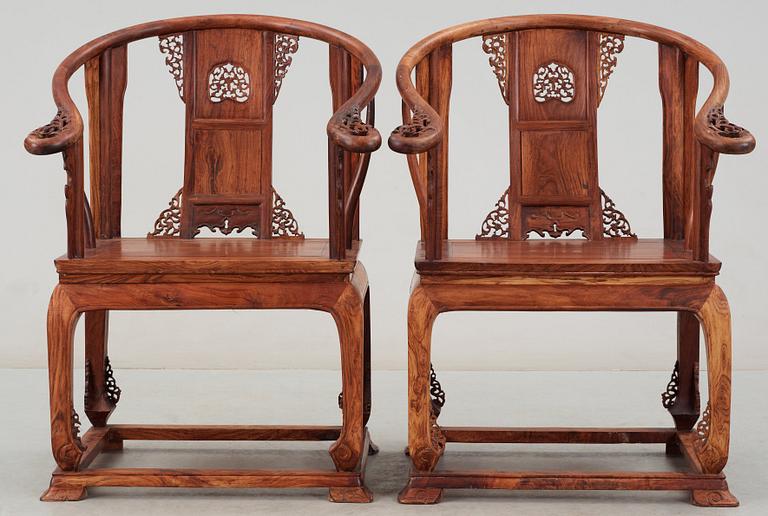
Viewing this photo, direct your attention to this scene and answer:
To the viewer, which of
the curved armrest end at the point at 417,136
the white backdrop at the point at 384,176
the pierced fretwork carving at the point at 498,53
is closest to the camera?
the curved armrest end at the point at 417,136

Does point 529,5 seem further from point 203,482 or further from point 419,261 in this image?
point 203,482

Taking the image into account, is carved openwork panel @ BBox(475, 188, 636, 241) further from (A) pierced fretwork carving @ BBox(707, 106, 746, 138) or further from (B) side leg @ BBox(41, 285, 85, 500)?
(B) side leg @ BBox(41, 285, 85, 500)

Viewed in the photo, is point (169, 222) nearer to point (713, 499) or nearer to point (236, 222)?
point (236, 222)

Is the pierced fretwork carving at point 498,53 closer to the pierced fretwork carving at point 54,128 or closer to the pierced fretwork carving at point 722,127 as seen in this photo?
the pierced fretwork carving at point 722,127

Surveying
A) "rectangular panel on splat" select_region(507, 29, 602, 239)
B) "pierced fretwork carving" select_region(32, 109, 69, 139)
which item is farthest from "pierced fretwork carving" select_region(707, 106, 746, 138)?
"pierced fretwork carving" select_region(32, 109, 69, 139)

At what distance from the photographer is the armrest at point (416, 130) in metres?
3.39

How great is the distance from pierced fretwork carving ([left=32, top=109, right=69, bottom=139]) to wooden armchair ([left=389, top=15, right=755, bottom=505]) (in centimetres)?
84

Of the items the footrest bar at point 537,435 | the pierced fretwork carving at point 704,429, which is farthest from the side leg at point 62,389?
the pierced fretwork carving at point 704,429

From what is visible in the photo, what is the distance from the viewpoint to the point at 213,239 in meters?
4.00

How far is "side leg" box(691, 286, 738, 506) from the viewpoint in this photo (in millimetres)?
3527

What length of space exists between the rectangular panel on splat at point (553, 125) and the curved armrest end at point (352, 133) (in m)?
0.65

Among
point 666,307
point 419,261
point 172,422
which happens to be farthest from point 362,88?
point 172,422

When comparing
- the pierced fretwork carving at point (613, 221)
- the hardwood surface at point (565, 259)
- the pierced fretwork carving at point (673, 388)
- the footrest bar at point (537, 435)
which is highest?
the pierced fretwork carving at point (613, 221)

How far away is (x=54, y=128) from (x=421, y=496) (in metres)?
1.30
